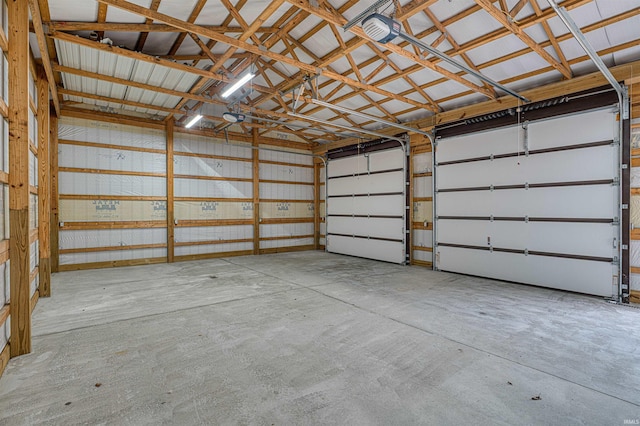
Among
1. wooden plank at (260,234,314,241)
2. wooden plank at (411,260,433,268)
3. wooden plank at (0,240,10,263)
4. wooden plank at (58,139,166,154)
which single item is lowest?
wooden plank at (411,260,433,268)

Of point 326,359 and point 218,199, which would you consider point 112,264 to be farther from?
point 326,359

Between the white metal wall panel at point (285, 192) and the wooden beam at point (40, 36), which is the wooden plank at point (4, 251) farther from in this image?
the white metal wall panel at point (285, 192)

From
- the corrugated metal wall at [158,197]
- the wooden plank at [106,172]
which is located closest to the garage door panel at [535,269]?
the corrugated metal wall at [158,197]

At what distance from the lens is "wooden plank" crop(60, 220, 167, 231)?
22.4 ft

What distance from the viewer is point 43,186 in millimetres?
4855

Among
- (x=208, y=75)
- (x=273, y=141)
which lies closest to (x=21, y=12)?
(x=208, y=75)

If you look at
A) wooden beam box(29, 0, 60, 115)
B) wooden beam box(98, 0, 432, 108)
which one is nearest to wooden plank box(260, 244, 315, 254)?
wooden beam box(98, 0, 432, 108)

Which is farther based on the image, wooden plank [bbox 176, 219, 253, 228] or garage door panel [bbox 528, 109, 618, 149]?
wooden plank [bbox 176, 219, 253, 228]

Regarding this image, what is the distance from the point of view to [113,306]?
4.32 meters

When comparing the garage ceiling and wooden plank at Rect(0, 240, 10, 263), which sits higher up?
the garage ceiling

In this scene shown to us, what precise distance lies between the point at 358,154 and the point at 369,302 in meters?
5.44

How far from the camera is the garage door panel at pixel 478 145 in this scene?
19.1 feet

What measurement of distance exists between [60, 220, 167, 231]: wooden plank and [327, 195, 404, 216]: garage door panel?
4864mm

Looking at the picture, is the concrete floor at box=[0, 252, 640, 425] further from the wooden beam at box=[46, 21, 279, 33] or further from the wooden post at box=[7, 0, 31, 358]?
the wooden beam at box=[46, 21, 279, 33]
